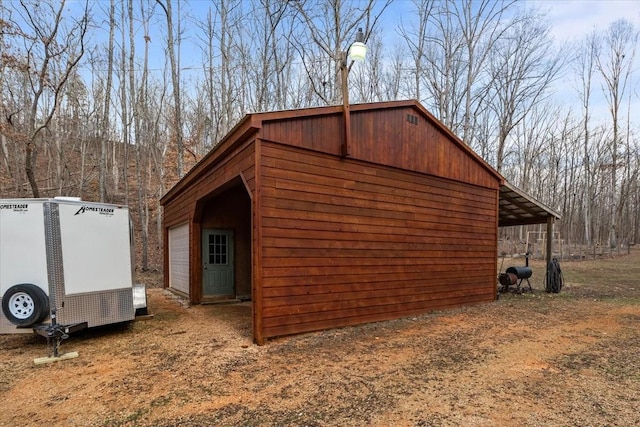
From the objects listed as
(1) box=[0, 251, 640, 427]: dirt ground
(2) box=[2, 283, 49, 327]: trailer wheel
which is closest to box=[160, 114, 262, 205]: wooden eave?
(1) box=[0, 251, 640, 427]: dirt ground

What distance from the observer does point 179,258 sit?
10297 millimetres

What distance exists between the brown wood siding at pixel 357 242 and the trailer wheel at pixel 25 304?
288 centimetres

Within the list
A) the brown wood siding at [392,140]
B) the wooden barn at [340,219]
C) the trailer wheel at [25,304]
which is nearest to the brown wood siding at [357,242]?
the wooden barn at [340,219]

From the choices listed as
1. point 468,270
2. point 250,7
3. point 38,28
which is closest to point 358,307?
point 468,270

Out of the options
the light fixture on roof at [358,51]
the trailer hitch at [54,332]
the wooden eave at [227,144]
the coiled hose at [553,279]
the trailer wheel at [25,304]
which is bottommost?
the coiled hose at [553,279]

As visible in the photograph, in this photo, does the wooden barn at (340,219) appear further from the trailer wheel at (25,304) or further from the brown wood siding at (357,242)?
the trailer wheel at (25,304)

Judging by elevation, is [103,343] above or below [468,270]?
below

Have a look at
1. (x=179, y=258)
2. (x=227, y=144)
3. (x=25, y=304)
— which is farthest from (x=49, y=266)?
(x=179, y=258)

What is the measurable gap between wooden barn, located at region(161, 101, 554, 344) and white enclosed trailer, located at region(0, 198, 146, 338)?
2.33 meters

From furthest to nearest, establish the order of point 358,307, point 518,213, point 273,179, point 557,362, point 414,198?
point 518,213 < point 414,198 < point 358,307 < point 273,179 < point 557,362

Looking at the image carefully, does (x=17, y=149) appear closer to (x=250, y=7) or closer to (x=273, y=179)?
(x=250, y=7)

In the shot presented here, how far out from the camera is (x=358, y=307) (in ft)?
20.7

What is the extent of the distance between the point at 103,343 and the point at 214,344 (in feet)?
5.48

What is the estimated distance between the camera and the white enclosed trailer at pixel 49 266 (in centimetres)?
490
